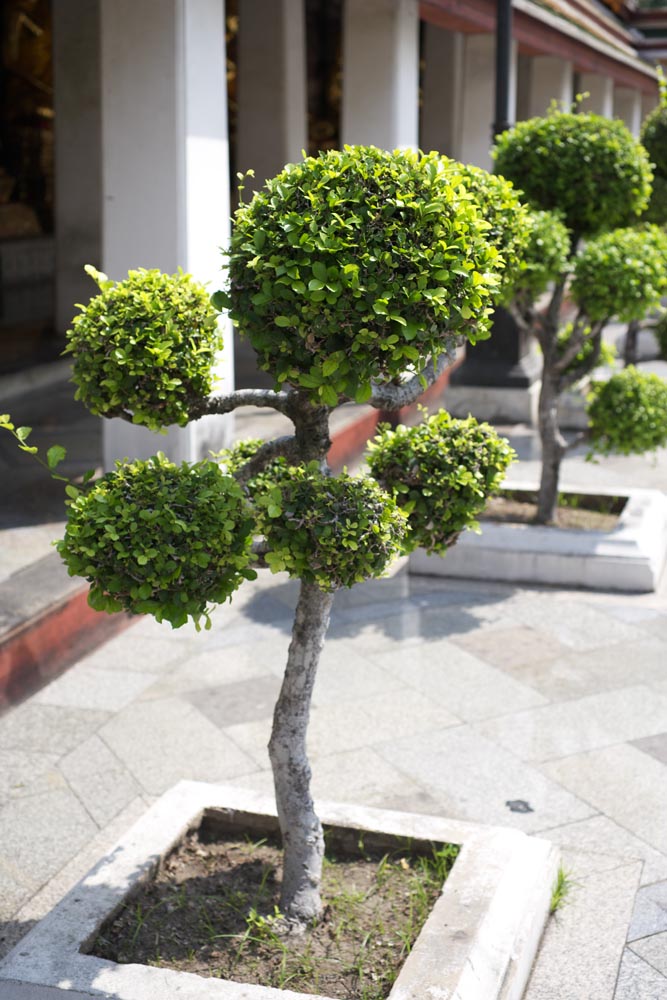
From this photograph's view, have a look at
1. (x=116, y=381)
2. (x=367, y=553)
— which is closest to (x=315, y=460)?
(x=367, y=553)

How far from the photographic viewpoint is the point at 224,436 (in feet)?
27.1

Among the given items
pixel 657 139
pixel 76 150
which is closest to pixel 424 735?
pixel 657 139

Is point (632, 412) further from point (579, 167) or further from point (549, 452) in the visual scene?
point (579, 167)

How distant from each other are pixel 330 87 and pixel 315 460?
55.0ft

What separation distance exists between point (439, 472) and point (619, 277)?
3820 millimetres

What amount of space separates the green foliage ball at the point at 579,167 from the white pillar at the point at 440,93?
8814mm

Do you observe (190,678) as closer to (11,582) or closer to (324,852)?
(11,582)

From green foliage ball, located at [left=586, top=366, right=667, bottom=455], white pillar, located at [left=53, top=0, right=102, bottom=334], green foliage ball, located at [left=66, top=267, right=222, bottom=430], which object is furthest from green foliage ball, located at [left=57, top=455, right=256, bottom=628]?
white pillar, located at [left=53, top=0, right=102, bottom=334]

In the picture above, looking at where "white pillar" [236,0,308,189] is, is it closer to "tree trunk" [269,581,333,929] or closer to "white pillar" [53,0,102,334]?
"white pillar" [53,0,102,334]

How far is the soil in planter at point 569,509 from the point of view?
809 centimetres

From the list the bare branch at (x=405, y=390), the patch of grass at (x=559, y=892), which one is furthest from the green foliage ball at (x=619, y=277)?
the patch of grass at (x=559, y=892)

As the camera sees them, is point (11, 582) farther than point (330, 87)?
No

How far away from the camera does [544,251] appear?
720cm

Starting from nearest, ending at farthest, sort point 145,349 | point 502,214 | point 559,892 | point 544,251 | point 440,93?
point 145,349 → point 559,892 → point 502,214 → point 544,251 → point 440,93
